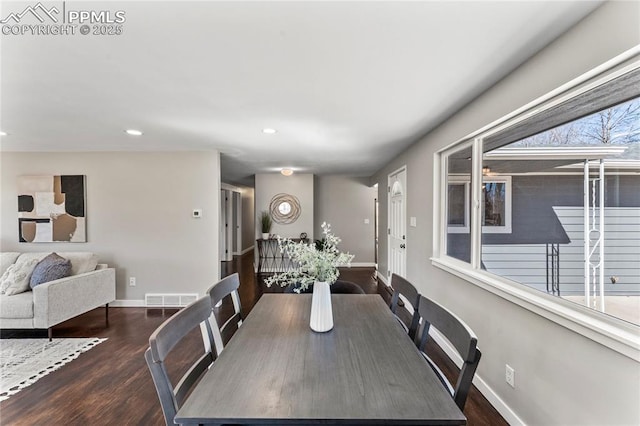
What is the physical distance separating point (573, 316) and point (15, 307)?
452cm

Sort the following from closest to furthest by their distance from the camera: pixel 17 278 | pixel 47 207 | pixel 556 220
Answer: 1. pixel 556 220
2. pixel 17 278
3. pixel 47 207

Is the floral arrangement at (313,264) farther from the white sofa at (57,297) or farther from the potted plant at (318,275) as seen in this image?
the white sofa at (57,297)

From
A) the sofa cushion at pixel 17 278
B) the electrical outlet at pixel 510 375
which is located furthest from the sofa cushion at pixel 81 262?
the electrical outlet at pixel 510 375

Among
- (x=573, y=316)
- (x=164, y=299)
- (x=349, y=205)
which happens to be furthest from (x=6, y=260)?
(x=349, y=205)

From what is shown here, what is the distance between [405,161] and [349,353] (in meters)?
3.34

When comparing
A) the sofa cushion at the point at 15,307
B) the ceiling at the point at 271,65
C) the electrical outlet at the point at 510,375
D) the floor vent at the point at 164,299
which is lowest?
the floor vent at the point at 164,299

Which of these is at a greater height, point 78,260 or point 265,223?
point 265,223

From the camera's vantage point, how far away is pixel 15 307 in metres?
2.78

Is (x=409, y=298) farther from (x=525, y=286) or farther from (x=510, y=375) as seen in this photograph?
(x=510, y=375)

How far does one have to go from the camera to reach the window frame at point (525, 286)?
1.15 m

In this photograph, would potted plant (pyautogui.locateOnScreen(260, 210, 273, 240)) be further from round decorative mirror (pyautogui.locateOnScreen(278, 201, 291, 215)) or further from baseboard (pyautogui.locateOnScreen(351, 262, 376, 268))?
baseboard (pyautogui.locateOnScreen(351, 262, 376, 268))

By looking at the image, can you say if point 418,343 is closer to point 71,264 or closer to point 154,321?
point 154,321

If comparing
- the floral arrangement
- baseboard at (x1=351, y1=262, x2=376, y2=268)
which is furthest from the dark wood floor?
baseboard at (x1=351, y1=262, x2=376, y2=268)

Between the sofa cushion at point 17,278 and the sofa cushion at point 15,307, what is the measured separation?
14 centimetres
